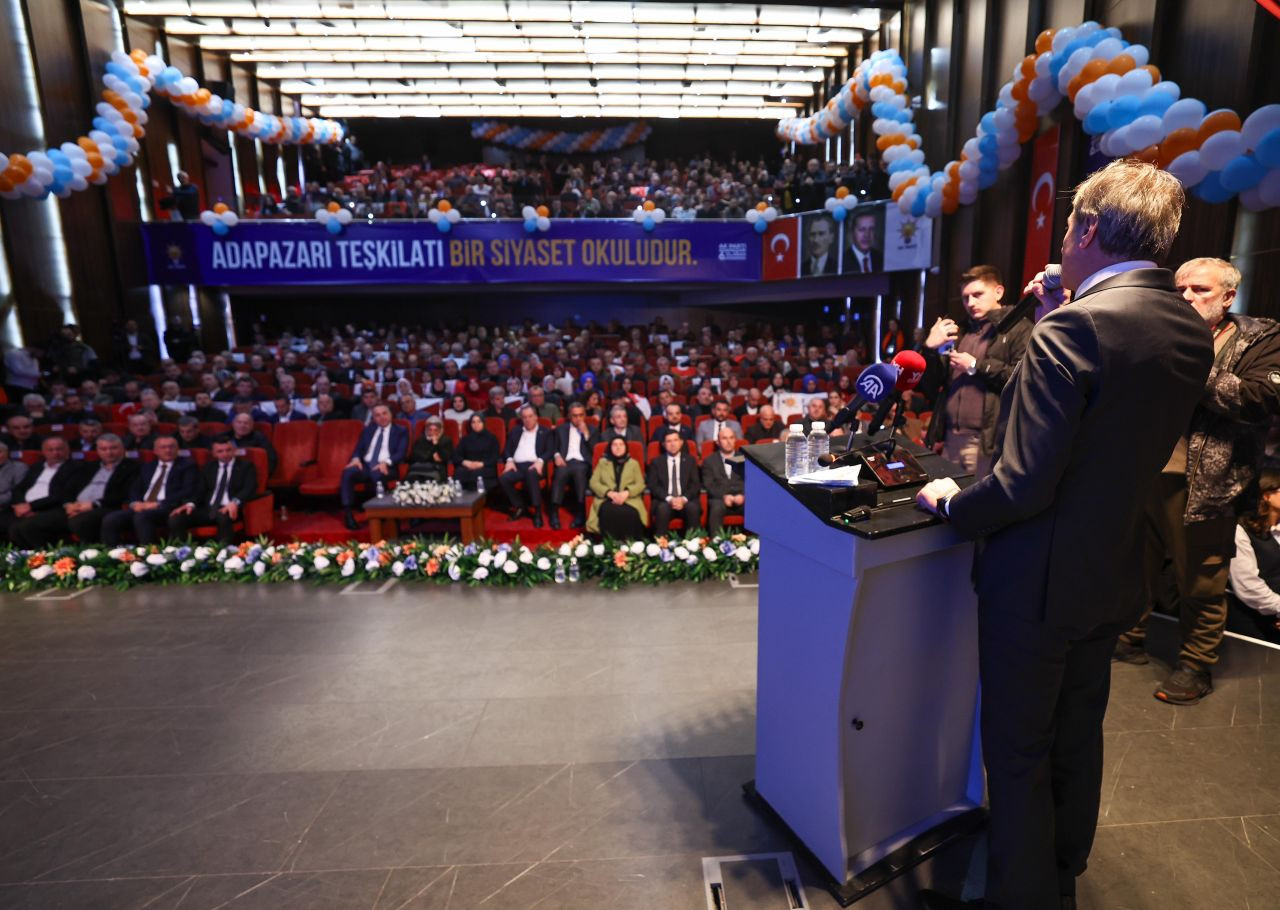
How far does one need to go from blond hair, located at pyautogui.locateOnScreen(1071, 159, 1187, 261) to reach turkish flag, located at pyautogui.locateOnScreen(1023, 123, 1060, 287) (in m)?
5.71

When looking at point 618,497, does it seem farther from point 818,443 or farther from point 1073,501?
point 1073,501

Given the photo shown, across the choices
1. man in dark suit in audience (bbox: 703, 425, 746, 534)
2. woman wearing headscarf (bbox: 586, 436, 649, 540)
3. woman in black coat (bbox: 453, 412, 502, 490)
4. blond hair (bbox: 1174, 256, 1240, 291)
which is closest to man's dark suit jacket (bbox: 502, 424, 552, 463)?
woman in black coat (bbox: 453, 412, 502, 490)

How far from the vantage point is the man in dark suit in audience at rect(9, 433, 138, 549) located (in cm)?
467

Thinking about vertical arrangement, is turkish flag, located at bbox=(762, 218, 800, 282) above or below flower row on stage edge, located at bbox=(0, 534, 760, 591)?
above

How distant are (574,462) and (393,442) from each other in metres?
1.55

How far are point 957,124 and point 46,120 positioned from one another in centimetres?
1196

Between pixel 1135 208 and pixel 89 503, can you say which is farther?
pixel 89 503

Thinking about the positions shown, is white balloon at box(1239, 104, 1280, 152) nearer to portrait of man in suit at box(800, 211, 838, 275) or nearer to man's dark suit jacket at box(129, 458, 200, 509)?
man's dark suit jacket at box(129, 458, 200, 509)

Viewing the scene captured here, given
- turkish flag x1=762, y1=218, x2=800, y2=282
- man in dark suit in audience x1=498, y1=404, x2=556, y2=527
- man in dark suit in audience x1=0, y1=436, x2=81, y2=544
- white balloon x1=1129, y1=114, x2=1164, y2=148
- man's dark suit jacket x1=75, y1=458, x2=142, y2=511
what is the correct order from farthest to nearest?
turkish flag x1=762, y1=218, x2=800, y2=282, man in dark suit in audience x1=498, y1=404, x2=556, y2=527, man's dark suit jacket x1=75, y1=458, x2=142, y2=511, man in dark suit in audience x1=0, y1=436, x2=81, y2=544, white balloon x1=1129, y1=114, x2=1164, y2=148

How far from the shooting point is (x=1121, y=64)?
420 cm

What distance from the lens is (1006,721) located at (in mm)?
1393

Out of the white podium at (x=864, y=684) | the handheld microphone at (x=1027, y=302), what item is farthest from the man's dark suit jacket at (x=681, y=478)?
the white podium at (x=864, y=684)

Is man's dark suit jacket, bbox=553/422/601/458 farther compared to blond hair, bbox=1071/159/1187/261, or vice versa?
man's dark suit jacket, bbox=553/422/601/458

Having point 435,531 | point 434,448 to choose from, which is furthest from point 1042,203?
point 435,531
